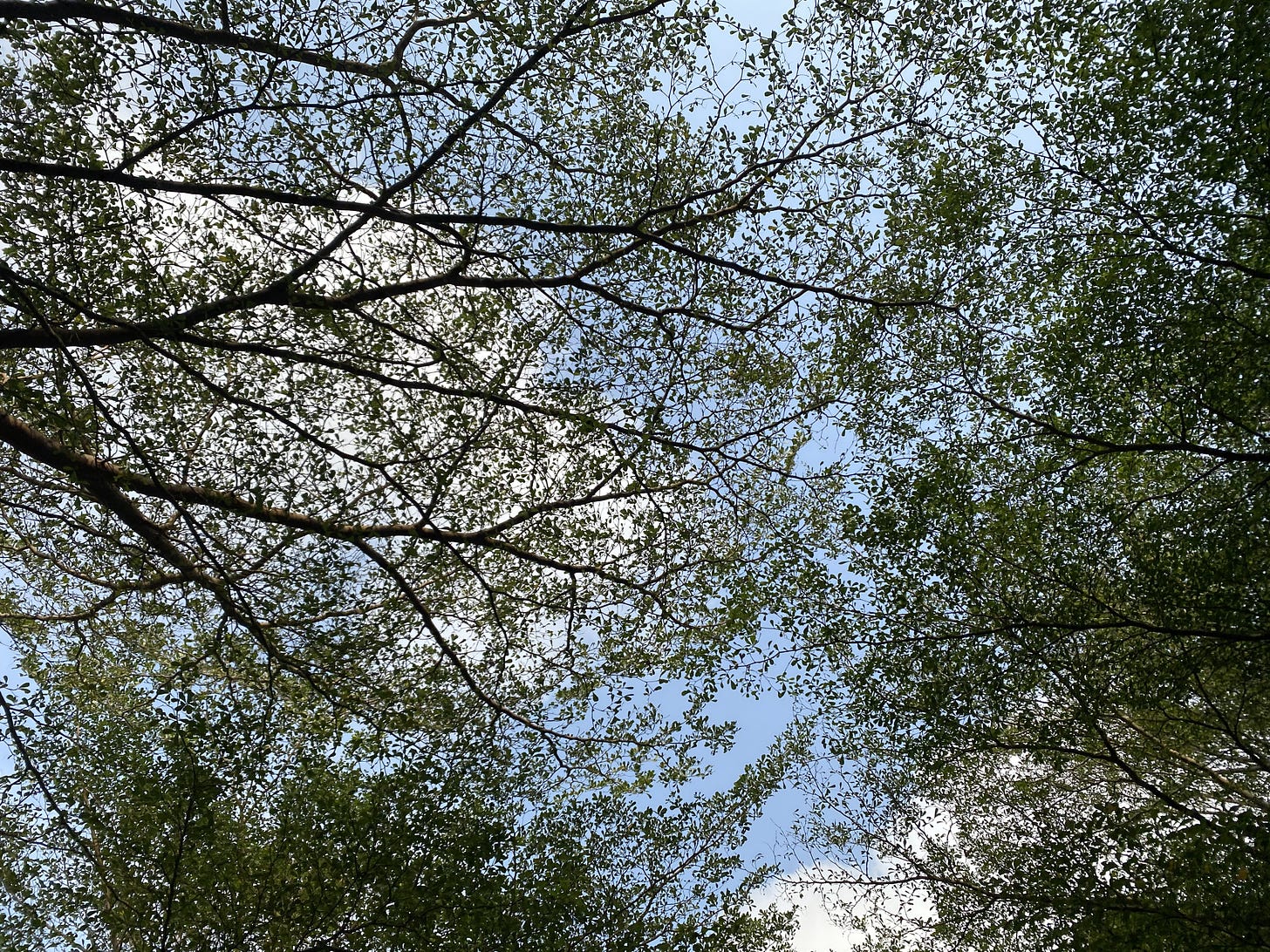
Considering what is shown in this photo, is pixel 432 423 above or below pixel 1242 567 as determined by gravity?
above

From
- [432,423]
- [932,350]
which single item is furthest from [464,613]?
[932,350]

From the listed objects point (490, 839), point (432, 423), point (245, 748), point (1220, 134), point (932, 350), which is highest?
point (432, 423)

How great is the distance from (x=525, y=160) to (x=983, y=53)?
5.57m

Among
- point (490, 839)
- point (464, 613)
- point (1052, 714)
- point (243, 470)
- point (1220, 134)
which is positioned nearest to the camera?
point (1220, 134)

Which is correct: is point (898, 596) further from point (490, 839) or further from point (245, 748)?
point (245, 748)

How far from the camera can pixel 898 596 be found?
9.23 meters

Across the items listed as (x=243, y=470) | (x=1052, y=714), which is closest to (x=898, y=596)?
(x=1052, y=714)

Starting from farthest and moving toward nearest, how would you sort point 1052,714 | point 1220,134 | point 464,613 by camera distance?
point 464,613, point 1052,714, point 1220,134

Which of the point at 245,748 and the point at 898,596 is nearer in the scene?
the point at 245,748

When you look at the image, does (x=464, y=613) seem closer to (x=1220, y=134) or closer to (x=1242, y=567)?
(x=1242, y=567)

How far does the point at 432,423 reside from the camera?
10.6 meters

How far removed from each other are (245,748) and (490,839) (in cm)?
332

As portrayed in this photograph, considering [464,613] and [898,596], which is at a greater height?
[464,613]

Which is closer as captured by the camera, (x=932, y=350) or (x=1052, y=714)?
(x=1052, y=714)
